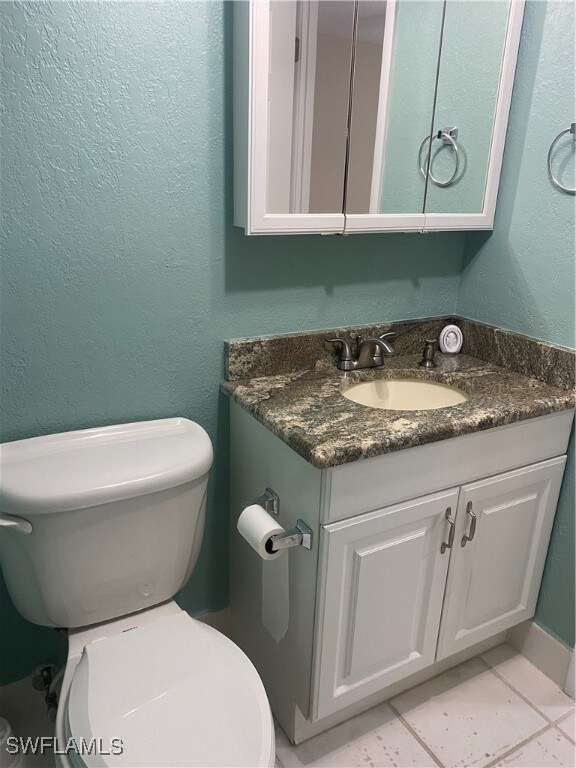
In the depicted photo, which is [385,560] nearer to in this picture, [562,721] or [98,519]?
[98,519]

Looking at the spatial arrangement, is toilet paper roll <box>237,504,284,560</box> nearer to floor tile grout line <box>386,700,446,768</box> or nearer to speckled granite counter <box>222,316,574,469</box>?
speckled granite counter <box>222,316,574,469</box>

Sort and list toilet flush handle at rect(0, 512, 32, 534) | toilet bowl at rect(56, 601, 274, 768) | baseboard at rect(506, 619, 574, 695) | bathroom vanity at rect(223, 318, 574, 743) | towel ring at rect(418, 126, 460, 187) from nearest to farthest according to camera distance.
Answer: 1. toilet bowl at rect(56, 601, 274, 768)
2. toilet flush handle at rect(0, 512, 32, 534)
3. bathroom vanity at rect(223, 318, 574, 743)
4. towel ring at rect(418, 126, 460, 187)
5. baseboard at rect(506, 619, 574, 695)

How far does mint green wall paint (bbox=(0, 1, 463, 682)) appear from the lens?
3.65 ft

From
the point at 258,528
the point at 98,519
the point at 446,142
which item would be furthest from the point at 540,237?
the point at 98,519

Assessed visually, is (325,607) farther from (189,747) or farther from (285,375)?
(285,375)

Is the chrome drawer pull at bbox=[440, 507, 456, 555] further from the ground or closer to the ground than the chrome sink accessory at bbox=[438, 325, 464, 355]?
closer to the ground

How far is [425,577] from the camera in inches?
54.3

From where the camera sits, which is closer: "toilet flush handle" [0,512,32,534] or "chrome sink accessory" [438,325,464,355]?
"toilet flush handle" [0,512,32,534]

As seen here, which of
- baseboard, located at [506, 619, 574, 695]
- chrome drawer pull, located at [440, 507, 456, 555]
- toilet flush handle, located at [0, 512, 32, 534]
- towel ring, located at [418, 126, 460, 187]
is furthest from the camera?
baseboard, located at [506, 619, 574, 695]

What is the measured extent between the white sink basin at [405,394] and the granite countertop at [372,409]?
0.02m

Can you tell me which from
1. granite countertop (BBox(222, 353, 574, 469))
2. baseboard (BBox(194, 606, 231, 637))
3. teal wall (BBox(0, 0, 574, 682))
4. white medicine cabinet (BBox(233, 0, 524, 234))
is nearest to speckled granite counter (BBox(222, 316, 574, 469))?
granite countertop (BBox(222, 353, 574, 469))

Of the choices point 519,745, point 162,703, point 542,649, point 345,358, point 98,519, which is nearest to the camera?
point 162,703

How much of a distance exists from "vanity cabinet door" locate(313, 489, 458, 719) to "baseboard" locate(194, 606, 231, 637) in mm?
450

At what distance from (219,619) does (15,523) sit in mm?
802
